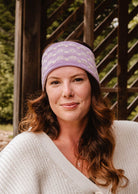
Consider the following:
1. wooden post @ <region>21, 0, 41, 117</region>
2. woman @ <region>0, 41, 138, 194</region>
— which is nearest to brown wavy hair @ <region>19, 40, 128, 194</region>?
woman @ <region>0, 41, 138, 194</region>

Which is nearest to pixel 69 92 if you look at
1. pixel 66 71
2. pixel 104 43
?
pixel 66 71

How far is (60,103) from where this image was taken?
1771mm

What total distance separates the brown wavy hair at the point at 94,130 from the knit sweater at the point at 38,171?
0.09 m

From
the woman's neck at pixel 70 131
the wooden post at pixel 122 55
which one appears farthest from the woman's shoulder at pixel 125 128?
the wooden post at pixel 122 55

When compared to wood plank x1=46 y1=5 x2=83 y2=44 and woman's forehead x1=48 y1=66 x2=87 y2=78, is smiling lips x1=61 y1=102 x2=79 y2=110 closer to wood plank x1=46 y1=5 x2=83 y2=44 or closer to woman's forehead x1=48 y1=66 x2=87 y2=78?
woman's forehead x1=48 y1=66 x2=87 y2=78

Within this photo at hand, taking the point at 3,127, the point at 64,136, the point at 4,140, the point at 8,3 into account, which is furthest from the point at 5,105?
the point at 64,136

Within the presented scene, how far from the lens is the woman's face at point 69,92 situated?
1.74 metres

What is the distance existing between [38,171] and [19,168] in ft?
0.35

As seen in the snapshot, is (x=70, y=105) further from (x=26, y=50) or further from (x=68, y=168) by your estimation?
(x=26, y=50)

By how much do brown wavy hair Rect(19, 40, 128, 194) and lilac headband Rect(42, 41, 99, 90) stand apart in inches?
3.5

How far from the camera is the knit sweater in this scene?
1.67 metres

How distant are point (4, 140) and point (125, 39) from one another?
532 centimetres

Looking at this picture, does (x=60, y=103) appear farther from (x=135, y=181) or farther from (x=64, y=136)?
(x=135, y=181)

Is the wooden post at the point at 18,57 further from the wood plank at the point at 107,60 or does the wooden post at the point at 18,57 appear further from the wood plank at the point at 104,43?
the wood plank at the point at 107,60
